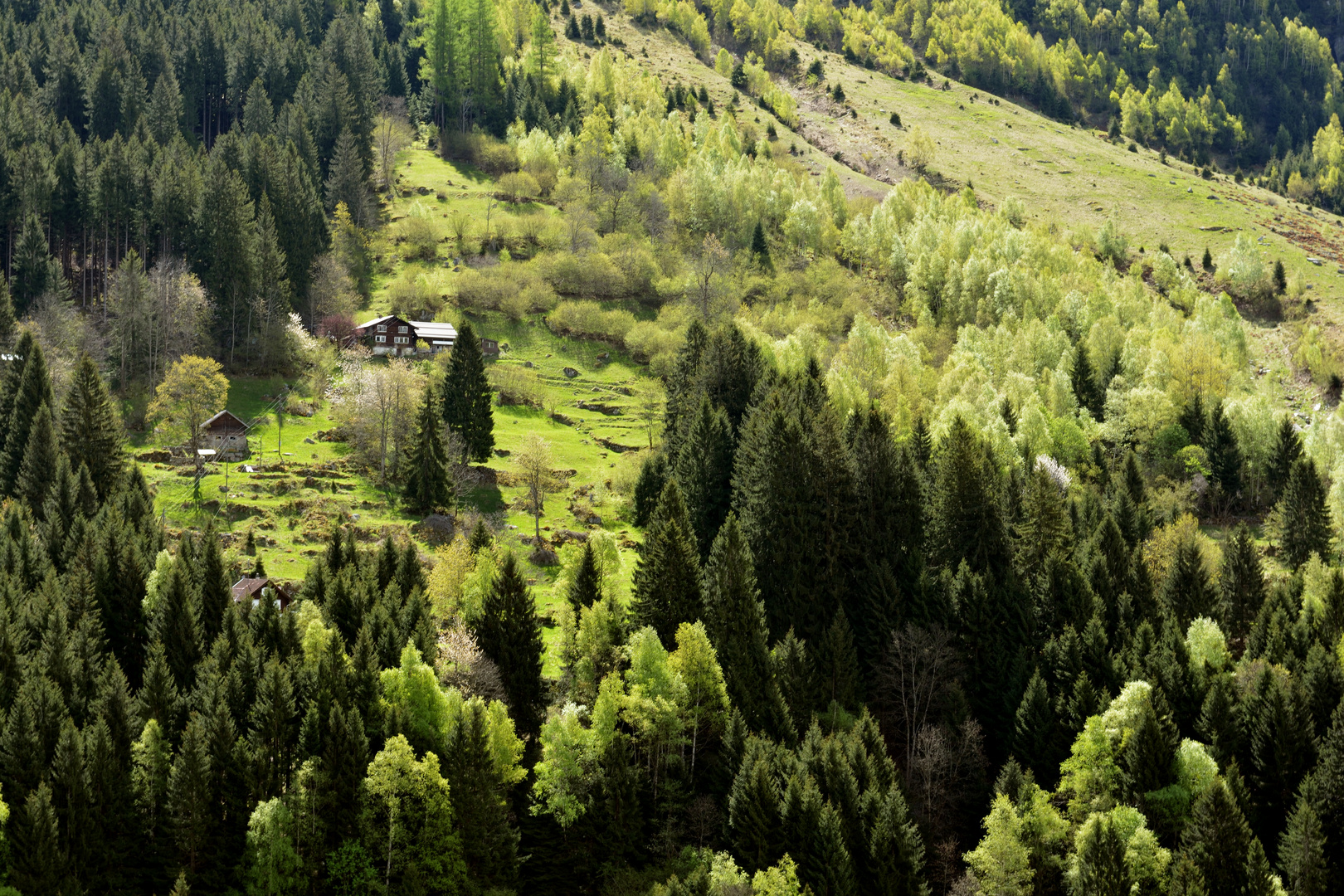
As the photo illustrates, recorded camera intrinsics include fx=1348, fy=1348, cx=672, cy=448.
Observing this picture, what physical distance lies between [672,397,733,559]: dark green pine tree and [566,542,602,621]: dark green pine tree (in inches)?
634

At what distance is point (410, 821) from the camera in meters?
75.4

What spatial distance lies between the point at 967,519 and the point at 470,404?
46.5 m

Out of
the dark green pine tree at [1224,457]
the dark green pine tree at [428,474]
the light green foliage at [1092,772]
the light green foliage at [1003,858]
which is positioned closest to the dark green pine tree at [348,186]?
the dark green pine tree at [428,474]

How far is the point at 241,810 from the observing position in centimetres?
7412

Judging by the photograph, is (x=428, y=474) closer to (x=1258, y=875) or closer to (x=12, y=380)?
(x=12, y=380)

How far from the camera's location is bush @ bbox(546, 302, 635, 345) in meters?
164

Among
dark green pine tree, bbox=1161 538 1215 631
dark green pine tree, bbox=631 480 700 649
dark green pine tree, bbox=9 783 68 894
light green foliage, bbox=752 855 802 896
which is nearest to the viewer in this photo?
dark green pine tree, bbox=9 783 68 894

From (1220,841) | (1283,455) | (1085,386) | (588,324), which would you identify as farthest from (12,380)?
(1283,455)

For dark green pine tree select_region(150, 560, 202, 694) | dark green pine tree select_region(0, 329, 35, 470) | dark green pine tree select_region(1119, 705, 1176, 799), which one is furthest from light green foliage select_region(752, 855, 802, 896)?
dark green pine tree select_region(0, 329, 35, 470)

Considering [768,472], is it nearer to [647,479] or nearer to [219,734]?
[647,479]

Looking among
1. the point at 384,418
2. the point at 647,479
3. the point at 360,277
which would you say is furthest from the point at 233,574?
the point at 360,277

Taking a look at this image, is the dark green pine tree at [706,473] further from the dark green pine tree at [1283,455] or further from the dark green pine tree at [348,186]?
the dark green pine tree at [348,186]

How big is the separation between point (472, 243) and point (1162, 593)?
107921mm

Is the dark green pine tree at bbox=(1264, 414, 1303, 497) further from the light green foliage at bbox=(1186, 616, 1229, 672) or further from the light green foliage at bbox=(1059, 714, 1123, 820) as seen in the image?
the light green foliage at bbox=(1059, 714, 1123, 820)
